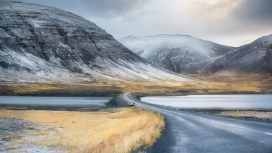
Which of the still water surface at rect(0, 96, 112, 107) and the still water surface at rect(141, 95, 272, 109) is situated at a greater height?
the still water surface at rect(141, 95, 272, 109)

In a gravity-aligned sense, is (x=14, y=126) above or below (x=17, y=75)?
below

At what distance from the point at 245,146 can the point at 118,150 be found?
6.11 m

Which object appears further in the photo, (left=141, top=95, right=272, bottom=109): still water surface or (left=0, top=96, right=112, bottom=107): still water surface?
(left=141, top=95, right=272, bottom=109): still water surface

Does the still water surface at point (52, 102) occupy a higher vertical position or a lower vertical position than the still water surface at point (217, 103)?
lower

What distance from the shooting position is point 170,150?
14219 millimetres

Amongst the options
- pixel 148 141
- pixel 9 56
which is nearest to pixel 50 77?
pixel 9 56

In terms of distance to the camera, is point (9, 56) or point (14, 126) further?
point (9, 56)

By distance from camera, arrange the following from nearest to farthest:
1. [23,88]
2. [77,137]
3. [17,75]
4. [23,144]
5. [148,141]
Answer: [148,141]
[23,144]
[77,137]
[23,88]
[17,75]

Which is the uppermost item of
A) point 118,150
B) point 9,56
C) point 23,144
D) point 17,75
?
point 9,56

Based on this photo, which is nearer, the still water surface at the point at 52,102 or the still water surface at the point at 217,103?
the still water surface at the point at 52,102

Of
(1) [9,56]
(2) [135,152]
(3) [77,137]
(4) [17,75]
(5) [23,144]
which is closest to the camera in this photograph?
(2) [135,152]

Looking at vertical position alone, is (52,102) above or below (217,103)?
below

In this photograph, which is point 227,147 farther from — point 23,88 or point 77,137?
point 23,88

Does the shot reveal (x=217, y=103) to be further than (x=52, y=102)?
Yes
